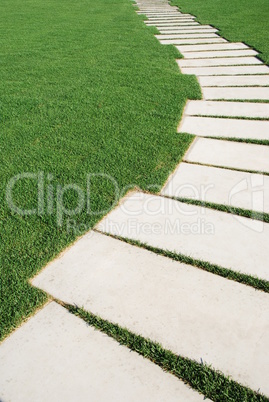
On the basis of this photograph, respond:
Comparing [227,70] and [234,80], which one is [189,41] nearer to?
[227,70]

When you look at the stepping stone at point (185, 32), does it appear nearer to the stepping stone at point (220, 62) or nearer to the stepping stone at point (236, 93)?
the stepping stone at point (220, 62)

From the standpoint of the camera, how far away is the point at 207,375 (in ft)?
3.85

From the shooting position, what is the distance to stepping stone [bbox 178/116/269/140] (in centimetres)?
284

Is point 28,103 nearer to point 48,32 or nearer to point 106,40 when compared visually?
point 106,40

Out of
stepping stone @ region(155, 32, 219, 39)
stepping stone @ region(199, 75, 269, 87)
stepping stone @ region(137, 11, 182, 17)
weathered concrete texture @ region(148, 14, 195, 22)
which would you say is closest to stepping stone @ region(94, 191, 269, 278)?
stepping stone @ region(199, 75, 269, 87)

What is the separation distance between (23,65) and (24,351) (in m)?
4.71

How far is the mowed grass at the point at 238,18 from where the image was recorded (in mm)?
5900

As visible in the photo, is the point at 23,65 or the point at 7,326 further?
the point at 23,65

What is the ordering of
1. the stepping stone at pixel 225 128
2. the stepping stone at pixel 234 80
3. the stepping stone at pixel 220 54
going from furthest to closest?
1. the stepping stone at pixel 220 54
2. the stepping stone at pixel 234 80
3. the stepping stone at pixel 225 128

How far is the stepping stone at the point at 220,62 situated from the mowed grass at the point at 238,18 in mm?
205

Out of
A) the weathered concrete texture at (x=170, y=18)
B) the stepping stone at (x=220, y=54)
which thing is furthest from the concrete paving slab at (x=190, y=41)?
the weathered concrete texture at (x=170, y=18)

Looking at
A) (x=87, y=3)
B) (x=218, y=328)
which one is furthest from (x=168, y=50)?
(x=87, y=3)

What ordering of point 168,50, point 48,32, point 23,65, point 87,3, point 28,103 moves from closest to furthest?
point 28,103
point 23,65
point 168,50
point 48,32
point 87,3

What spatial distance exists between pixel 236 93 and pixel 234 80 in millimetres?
499
